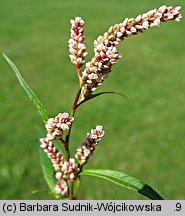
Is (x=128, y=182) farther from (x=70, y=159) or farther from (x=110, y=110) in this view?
(x=110, y=110)

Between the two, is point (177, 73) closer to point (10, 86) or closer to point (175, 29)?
point (10, 86)

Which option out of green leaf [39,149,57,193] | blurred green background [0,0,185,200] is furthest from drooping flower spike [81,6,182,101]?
blurred green background [0,0,185,200]

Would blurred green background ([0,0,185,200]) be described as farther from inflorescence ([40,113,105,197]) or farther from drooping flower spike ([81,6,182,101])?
drooping flower spike ([81,6,182,101])

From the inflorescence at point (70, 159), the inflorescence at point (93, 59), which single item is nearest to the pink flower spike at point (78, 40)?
the inflorescence at point (93, 59)

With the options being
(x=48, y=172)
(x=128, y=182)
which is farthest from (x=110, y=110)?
(x=128, y=182)

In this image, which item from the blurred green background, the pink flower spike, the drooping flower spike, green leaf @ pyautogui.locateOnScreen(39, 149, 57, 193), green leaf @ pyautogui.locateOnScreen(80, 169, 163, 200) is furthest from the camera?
the blurred green background
